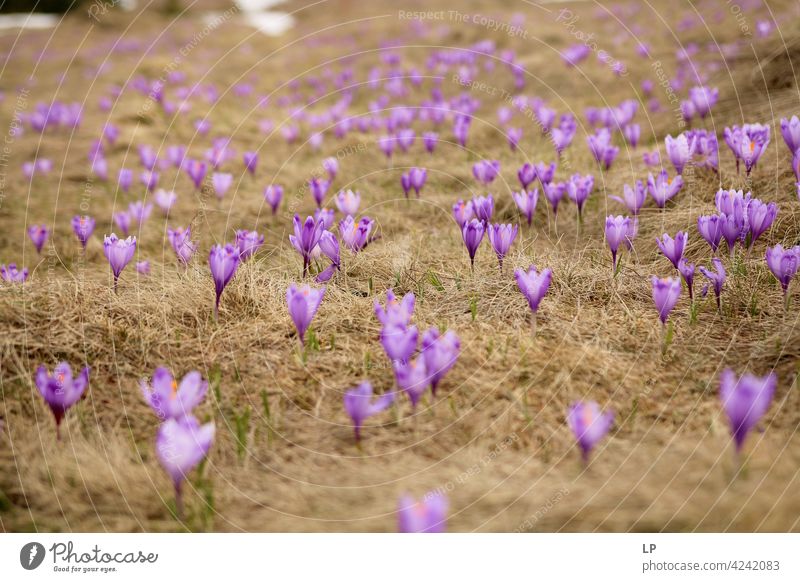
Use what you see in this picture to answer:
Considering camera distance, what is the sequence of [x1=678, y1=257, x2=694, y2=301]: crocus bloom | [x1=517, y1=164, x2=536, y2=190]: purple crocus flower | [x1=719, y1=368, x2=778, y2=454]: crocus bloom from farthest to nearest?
1. [x1=517, y1=164, x2=536, y2=190]: purple crocus flower
2. [x1=678, y1=257, x2=694, y2=301]: crocus bloom
3. [x1=719, y1=368, x2=778, y2=454]: crocus bloom

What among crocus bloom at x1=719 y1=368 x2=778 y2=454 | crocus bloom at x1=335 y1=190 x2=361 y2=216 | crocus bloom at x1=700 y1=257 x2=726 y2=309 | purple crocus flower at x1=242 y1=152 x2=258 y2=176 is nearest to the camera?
crocus bloom at x1=719 y1=368 x2=778 y2=454

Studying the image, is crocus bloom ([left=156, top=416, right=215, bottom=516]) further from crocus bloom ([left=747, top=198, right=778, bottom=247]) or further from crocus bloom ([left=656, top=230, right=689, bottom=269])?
crocus bloom ([left=747, top=198, right=778, bottom=247])

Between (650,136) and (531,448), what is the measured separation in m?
4.69

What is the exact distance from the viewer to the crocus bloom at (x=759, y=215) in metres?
2.80

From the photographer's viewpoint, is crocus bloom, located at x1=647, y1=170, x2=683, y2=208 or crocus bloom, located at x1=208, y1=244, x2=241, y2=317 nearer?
crocus bloom, located at x1=208, y1=244, x2=241, y2=317

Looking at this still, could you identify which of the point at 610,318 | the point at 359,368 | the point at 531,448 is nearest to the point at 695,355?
the point at 610,318

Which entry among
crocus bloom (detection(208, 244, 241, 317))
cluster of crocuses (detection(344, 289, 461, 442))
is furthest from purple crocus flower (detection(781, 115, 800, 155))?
crocus bloom (detection(208, 244, 241, 317))
